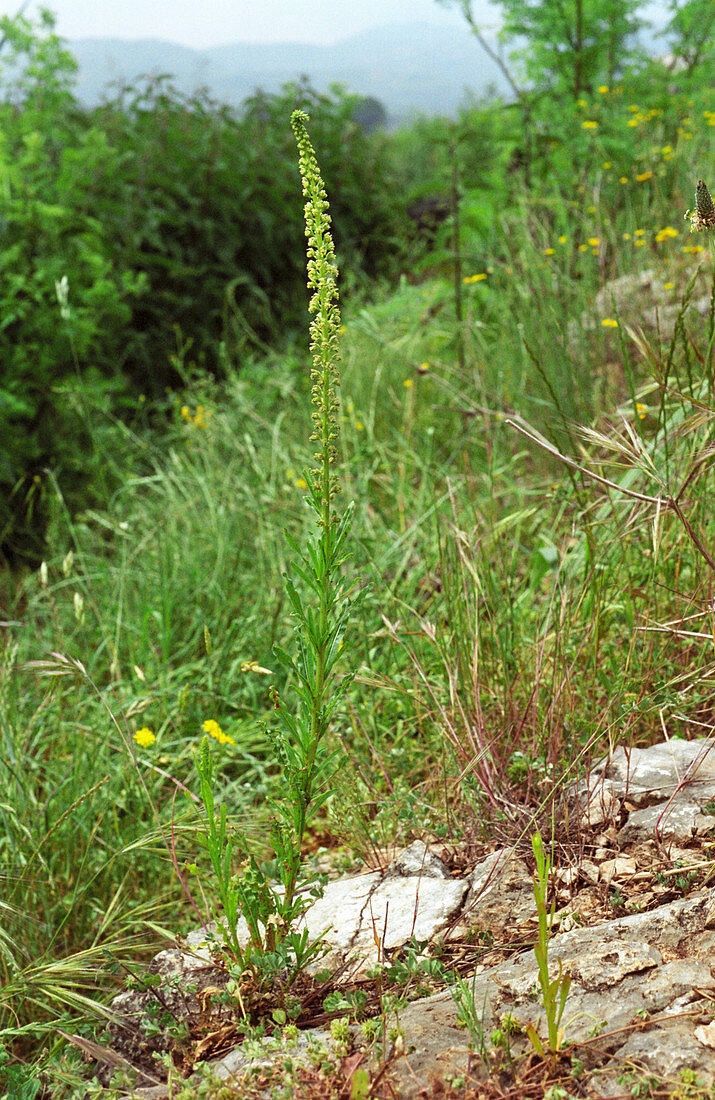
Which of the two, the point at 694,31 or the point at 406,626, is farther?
the point at 694,31

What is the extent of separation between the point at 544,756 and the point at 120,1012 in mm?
903

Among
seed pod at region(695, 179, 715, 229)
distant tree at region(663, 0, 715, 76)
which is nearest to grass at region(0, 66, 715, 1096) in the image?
seed pod at region(695, 179, 715, 229)

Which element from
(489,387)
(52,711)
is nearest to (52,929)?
(52,711)

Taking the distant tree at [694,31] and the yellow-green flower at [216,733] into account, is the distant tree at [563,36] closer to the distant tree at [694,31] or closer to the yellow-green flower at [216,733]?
the distant tree at [694,31]

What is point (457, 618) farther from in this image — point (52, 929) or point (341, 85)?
point (341, 85)

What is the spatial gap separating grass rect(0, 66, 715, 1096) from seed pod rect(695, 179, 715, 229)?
226mm

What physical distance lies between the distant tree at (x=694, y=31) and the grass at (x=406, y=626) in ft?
5.62

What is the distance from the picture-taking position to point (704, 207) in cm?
129

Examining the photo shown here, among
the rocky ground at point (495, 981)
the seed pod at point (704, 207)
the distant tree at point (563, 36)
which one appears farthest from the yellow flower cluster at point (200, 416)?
the seed pod at point (704, 207)

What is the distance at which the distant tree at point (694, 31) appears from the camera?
5.58 m

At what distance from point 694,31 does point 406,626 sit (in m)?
5.74

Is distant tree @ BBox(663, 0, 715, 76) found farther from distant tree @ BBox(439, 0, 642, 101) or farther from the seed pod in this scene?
the seed pod

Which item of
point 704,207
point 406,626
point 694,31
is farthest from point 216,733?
point 694,31

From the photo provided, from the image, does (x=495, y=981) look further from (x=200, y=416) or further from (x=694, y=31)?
(x=694, y=31)
